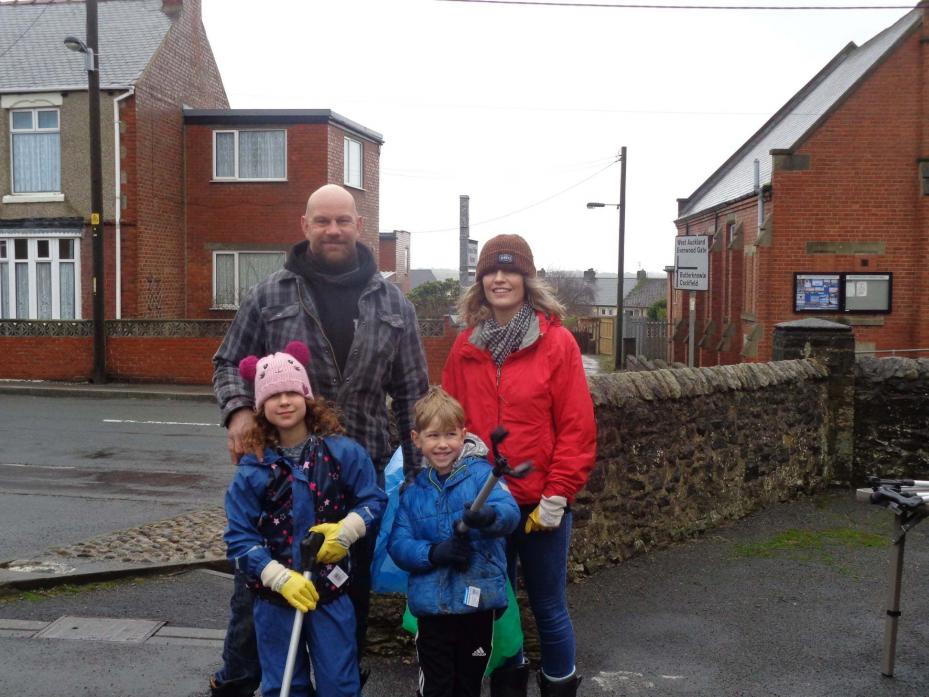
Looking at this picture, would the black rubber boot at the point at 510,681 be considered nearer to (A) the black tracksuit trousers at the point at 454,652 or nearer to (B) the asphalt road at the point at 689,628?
(A) the black tracksuit trousers at the point at 454,652

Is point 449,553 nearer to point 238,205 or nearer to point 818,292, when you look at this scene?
point 818,292

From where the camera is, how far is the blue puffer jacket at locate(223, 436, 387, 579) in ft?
11.5

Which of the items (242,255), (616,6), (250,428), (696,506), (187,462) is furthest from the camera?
(242,255)

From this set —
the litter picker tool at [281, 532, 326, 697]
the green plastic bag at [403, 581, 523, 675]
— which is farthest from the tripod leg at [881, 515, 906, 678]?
the litter picker tool at [281, 532, 326, 697]

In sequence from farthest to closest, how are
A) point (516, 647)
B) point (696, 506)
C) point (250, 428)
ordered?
point (696, 506) → point (516, 647) → point (250, 428)

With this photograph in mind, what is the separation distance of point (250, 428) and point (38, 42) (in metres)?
25.5

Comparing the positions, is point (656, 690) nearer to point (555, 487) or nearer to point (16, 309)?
point (555, 487)

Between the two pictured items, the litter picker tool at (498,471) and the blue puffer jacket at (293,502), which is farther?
the blue puffer jacket at (293,502)

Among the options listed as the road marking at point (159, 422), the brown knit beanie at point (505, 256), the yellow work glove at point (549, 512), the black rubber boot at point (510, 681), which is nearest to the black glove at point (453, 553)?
the yellow work glove at point (549, 512)

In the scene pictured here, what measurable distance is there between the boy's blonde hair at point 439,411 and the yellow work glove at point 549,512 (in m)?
0.46

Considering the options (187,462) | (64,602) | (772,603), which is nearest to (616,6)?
(187,462)

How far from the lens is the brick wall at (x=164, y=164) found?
23.6 meters

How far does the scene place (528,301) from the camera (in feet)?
13.7

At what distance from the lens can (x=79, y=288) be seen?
23.9m
